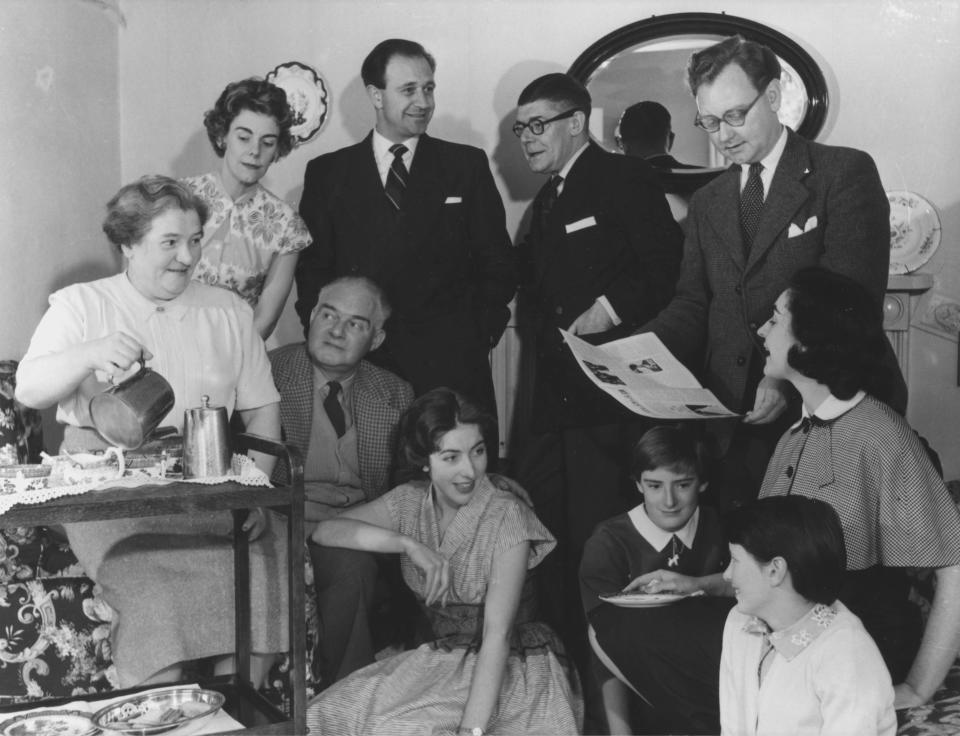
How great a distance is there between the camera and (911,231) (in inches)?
159

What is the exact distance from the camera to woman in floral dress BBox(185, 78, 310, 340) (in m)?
3.33

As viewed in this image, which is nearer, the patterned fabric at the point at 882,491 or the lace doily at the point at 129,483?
the lace doily at the point at 129,483

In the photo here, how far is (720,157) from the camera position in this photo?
4109mm

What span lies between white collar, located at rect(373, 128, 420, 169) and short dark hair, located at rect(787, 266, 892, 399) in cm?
161

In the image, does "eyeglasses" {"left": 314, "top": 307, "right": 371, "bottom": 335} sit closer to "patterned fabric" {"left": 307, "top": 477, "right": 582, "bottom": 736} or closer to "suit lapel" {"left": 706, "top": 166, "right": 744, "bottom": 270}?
"patterned fabric" {"left": 307, "top": 477, "right": 582, "bottom": 736}

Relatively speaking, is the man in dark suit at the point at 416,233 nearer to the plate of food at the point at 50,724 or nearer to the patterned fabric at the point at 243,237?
the patterned fabric at the point at 243,237

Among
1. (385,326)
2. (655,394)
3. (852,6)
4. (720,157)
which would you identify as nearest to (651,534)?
(655,394)

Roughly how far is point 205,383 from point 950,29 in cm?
299

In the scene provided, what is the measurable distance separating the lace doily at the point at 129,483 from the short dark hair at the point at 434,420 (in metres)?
0.55

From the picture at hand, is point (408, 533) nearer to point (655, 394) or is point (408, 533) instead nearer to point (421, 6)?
point (655, 394)

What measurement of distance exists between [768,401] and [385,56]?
1.71 meters

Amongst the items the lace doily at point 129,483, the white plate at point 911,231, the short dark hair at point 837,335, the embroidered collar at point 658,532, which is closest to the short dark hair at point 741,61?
the short dark hair at point 837,335

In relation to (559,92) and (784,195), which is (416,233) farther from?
(784,195)

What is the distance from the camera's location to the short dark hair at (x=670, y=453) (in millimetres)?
2832
